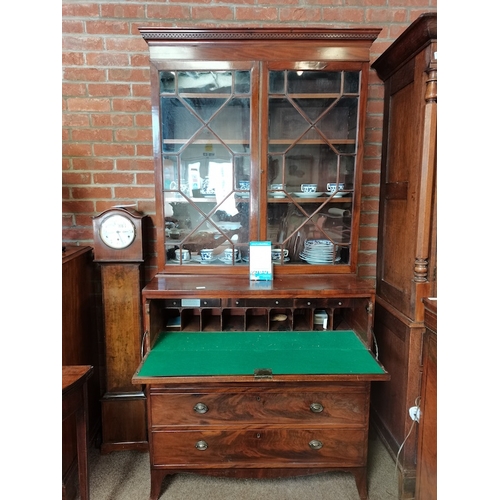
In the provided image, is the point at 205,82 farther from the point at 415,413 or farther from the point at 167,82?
the point at 415,413

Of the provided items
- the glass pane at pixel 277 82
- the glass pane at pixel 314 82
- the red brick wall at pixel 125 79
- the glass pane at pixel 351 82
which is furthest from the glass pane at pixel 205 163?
the glass pane at pixel 351 82

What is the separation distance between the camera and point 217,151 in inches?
63.4

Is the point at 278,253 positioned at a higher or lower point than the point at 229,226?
lower

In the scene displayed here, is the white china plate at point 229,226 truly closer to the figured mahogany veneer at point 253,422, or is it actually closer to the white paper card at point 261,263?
the white paper card at point 261,263

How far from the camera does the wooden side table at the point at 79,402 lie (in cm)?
104

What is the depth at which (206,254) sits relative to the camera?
168 centimetres

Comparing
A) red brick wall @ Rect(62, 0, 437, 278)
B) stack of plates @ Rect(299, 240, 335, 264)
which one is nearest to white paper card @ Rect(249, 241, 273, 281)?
stack of plates @ Rect(299, 240, 335, 264)

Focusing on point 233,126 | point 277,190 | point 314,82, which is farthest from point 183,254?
point 314,82

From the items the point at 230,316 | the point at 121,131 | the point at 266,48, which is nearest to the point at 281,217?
the point at 230,316

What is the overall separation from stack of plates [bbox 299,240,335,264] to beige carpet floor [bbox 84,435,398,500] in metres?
1.03

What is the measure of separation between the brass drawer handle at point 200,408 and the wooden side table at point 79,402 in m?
0.41

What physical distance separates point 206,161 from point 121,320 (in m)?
0.91

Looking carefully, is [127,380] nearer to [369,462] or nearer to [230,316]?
[230,316]

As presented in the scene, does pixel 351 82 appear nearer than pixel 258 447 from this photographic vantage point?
No
